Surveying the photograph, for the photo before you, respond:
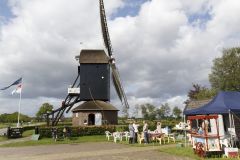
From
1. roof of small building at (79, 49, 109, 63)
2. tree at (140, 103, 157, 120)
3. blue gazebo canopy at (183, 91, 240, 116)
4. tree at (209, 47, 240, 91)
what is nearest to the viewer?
blue gazebo canopy at (183, 91, 240, 116)

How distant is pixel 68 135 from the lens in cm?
3216

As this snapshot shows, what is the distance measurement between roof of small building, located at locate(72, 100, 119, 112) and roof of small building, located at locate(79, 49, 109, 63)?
22.4ft

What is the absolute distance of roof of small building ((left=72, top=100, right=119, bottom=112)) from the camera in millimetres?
47938

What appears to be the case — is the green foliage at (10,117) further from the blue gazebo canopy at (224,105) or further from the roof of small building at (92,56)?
the blue gazebo canopy at (224,105)

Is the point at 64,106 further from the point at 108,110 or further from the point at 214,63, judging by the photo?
the point at 214,63

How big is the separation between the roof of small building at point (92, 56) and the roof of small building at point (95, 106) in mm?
6841

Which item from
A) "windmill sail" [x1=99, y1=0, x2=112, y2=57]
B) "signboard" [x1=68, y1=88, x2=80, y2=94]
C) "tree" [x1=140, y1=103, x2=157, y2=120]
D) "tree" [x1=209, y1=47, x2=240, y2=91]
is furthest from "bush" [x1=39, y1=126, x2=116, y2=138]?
"tree" [x1=140, y1=103, x2=157, y2=120]

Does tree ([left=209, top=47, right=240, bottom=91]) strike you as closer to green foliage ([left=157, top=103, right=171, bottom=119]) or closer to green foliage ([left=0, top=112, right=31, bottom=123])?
green foliage ([left=157, top=103, right=171, bottom=119])

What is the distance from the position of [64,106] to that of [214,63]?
1074 inches

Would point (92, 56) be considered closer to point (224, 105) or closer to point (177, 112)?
point (224, 105)

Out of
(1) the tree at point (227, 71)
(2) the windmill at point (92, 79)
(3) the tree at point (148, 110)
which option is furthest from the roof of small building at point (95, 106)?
(3) the tree at point (148, 110)

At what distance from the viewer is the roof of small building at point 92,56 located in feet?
167

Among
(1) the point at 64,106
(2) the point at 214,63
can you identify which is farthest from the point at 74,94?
(2) the point at 214,63

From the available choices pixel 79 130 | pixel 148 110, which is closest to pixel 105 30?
pixel 79 130
